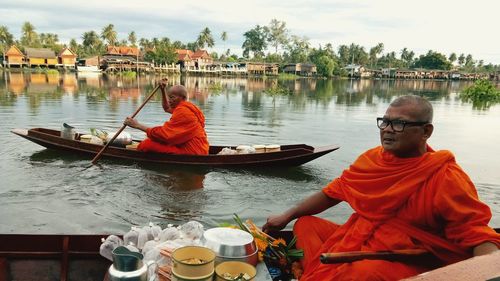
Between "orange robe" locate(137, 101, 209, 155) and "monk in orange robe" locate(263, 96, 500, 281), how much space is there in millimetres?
4619

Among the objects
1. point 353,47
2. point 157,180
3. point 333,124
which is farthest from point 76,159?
point 353,47

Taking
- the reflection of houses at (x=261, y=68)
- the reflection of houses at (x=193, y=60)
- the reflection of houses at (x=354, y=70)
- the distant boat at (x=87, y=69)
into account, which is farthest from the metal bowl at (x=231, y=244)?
Result: the reflection of houses at (x=354, y=70)

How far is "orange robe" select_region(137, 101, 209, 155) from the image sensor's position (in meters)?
7.02

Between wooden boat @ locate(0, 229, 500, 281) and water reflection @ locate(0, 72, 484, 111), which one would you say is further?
water reflection @ locate(0, 72, 484, 111)

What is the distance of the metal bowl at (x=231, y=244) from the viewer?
263 centimetres

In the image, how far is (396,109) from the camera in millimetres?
2543

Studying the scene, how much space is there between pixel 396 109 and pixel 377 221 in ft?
2.52

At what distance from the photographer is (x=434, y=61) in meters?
89.6

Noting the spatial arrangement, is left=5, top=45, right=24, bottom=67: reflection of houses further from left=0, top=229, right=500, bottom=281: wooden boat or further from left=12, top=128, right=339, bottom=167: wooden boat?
left=0, top=229, right=500, bottom=281: wooden boat

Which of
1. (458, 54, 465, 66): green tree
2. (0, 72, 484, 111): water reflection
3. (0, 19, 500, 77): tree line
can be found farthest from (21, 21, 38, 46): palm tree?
(458, 54, 465, 66): green tree

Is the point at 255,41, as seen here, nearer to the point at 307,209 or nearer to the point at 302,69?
the point at 302,69

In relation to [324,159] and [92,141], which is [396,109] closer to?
[324,159]

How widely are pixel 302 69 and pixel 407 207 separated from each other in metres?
71.1

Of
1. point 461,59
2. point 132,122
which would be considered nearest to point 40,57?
point 132,122
